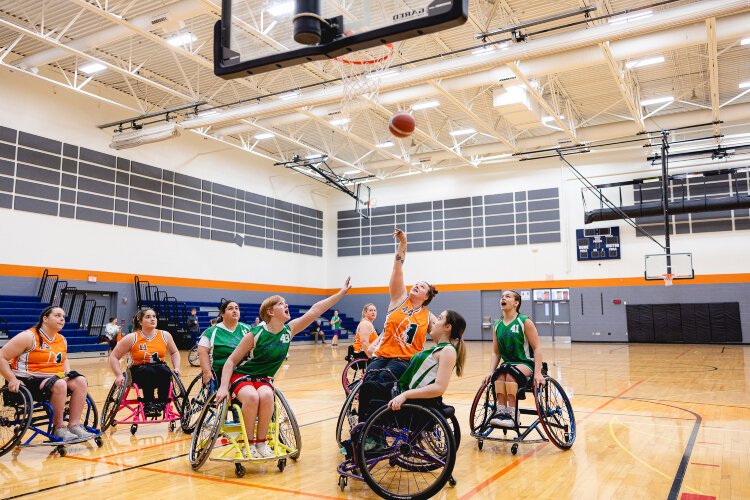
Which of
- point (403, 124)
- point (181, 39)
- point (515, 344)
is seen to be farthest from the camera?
point (181, 39)

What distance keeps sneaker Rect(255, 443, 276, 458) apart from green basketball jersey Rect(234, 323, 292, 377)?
46cm

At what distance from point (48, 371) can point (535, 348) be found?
3795mm

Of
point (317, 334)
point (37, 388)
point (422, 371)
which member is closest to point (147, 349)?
point (37, 388)

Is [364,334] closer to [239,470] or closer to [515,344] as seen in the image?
[515,344]

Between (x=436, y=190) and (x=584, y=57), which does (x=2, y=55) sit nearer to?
(x=584, y=57)

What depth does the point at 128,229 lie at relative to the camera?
652 inches

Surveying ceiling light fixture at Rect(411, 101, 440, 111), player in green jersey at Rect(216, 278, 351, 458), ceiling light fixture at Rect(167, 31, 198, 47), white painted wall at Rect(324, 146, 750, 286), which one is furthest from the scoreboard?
player in green jersey at Rect(216, 278, 351, 458)

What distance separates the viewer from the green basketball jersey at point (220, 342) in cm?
471

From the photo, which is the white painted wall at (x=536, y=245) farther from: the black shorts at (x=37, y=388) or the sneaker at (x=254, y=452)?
the black shorts at (x=37, y=388)

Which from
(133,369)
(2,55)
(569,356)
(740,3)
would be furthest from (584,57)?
(2,55)

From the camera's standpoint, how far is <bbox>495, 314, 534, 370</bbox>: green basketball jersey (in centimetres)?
461

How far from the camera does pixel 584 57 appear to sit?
11773 millimetres

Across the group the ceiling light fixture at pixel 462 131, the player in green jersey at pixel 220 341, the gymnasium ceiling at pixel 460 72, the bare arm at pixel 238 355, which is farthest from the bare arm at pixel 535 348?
the ceiling light fixture at pixel 462 131

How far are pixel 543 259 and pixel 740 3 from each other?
12188mm
